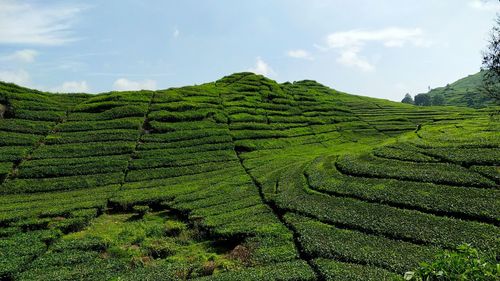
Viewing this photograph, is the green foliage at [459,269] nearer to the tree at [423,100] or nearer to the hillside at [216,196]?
the hillside at [216,196]

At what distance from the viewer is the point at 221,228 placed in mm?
26016

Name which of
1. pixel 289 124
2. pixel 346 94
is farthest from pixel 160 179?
pixel 346 94

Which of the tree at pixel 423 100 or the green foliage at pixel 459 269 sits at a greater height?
the tree at pixel 423 100

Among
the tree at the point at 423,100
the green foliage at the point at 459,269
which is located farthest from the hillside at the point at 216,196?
the tree at the point at 423,100

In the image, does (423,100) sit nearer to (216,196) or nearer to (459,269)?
(216,196)

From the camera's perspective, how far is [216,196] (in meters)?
32.4

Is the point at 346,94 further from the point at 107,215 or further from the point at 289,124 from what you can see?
the point at 107,215

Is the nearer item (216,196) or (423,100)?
(216,196)

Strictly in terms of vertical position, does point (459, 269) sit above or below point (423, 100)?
below

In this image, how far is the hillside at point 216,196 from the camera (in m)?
21.3

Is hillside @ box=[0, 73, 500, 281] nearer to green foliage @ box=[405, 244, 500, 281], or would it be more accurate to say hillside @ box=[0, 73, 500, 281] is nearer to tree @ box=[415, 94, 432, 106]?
green foliage @ box=[405, 244, 500, 281]

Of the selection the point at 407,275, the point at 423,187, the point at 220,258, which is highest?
the point at 407,275

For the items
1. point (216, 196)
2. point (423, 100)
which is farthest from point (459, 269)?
point (423, 100)

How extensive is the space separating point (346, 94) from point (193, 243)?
7571 cm
